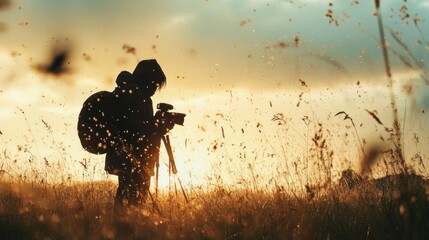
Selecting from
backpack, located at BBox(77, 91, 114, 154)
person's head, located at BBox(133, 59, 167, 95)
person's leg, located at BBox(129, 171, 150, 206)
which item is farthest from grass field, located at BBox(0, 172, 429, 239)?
person's head, located at BBox(133, 59, 167, 95)

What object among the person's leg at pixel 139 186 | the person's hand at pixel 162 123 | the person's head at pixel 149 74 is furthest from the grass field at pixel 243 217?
the person's head at pixel 149 74

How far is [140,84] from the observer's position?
512cm

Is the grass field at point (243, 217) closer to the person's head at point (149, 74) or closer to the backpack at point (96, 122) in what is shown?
the backpack at point (96, 122)

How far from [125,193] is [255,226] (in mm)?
1988

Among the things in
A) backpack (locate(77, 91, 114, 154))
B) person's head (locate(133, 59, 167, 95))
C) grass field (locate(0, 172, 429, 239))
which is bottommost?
grass field (locate(0, 172, 429, 239))

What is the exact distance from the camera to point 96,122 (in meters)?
4.57

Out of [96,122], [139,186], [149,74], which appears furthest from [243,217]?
[149,74]

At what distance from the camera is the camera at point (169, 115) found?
4.90m

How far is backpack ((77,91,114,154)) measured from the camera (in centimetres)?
454

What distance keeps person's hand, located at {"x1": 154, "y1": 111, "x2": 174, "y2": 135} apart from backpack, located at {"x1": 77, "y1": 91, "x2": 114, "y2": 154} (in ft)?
1.58

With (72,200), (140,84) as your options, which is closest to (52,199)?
(72,200)

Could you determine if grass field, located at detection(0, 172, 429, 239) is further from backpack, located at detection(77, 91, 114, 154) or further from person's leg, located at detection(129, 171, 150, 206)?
backpack, located at detection(77, 91, 114, 154)

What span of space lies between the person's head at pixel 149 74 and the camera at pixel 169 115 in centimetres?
33

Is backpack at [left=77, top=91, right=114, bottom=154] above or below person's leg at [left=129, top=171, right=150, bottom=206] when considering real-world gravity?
above
